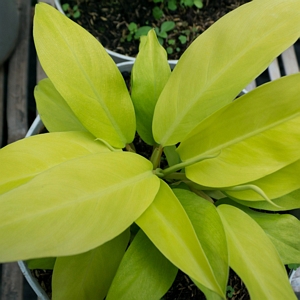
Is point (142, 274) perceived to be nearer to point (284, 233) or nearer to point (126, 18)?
point (284, 233)

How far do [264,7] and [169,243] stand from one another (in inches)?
12.0

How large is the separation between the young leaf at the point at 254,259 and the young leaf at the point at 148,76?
0.63 ft

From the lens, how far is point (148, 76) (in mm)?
522

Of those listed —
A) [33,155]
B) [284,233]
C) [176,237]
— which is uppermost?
[33,155]

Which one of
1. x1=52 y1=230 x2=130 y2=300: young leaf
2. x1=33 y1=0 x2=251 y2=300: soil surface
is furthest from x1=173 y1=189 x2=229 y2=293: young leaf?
x1=33 y1=0 x2=251 y2=300: soil surface

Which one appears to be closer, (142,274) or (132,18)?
(142,274)

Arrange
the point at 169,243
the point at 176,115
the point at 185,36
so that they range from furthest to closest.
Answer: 1. the point at 185,36
2. the point at 176,115
3. the point at 169,243

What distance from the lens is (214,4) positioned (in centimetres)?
96

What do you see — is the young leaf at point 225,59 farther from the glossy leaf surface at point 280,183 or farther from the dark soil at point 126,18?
the dark soil at point 126,18

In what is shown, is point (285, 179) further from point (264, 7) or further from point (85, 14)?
point (85, 14)

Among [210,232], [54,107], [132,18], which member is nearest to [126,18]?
[132,18]

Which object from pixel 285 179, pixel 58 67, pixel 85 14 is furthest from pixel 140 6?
pixel 285 179

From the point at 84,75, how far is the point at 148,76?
103 millimetres

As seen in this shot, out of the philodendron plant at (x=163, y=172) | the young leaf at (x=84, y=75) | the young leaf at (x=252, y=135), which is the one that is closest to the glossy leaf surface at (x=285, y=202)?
the philodendron plant at (x=163, y=172)
